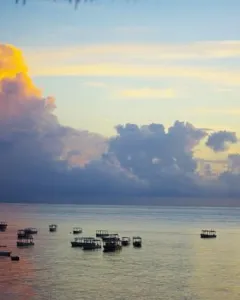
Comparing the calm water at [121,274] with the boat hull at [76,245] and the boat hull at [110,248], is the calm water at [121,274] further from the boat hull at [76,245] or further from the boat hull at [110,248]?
the boat hull at [76,245]

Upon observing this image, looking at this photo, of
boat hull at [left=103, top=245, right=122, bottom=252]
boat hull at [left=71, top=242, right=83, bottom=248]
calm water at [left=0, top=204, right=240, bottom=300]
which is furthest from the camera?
boat hull at [left=71, top=242, right=83, bottom=248]

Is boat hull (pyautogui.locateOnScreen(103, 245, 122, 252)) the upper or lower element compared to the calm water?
upper

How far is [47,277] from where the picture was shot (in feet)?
234

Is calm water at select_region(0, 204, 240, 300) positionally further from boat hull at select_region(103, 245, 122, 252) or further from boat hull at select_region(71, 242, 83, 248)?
boat hull at select_region(71, 242, 83, 248)

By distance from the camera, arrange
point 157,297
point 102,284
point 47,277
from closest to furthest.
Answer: point 157,297 → point 102,284 → point 47,277

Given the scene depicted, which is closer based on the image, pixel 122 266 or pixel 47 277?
pixel 47 277

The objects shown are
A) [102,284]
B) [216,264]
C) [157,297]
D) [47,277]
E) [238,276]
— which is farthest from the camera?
[216,264]

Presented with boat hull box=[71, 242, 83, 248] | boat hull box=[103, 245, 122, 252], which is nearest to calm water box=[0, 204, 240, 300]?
boat hull box=[103, 245, 122, 252]

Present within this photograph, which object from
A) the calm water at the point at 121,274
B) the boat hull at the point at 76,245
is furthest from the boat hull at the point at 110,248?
the boat hull at the point at 76,245

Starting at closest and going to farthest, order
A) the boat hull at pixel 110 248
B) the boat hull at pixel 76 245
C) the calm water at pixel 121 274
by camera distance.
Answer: the calm water at pixel 121 274 → the boat hull at pixel 110 248 → the boat hull at pixel 76 245

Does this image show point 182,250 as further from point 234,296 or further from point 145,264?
point 234,296

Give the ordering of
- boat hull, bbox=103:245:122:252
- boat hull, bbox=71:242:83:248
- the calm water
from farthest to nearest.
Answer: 1. boat hull, bbox=71:242:83:248
2. boat hull, bbox=103:245:122:252
3. the calm water

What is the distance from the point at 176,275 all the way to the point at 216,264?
1639 centimetres

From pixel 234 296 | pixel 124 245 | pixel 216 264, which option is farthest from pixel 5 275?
pixel 124 245
